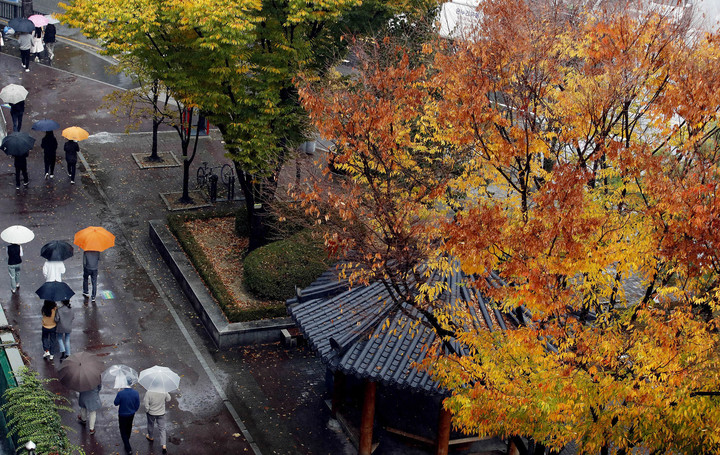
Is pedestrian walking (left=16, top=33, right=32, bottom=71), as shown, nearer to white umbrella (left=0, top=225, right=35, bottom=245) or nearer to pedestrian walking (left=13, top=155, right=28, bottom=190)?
pedestrian walking (left=13, top=155, right=28, bottom=190)

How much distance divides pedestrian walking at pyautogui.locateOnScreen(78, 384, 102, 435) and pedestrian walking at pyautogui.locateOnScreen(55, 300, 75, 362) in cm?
211

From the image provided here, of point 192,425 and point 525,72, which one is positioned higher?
point 525,72

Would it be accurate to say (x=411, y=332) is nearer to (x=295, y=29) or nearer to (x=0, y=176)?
(x=295, y=29)

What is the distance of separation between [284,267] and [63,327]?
5487 mm

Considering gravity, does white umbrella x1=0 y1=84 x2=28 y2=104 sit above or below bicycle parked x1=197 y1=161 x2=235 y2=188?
above

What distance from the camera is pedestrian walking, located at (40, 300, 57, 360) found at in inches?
674

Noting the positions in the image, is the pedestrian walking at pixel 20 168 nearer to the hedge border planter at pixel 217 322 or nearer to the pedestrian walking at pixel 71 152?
the pedestrian walking at pixel 71 152

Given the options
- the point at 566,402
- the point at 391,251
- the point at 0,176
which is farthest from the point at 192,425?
the point at 0,176

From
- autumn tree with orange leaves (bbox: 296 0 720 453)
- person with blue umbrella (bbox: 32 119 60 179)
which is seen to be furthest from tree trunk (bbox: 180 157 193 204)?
autumn tree with orange leaves (bbox: 296 0 720 453)

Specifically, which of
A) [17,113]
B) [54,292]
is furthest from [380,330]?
[17,113]

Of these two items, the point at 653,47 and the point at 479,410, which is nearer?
the point at 479,410

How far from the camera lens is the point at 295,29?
2059 centimetres

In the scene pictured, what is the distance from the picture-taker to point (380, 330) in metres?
15.3

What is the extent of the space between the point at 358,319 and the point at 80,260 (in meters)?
9.73
